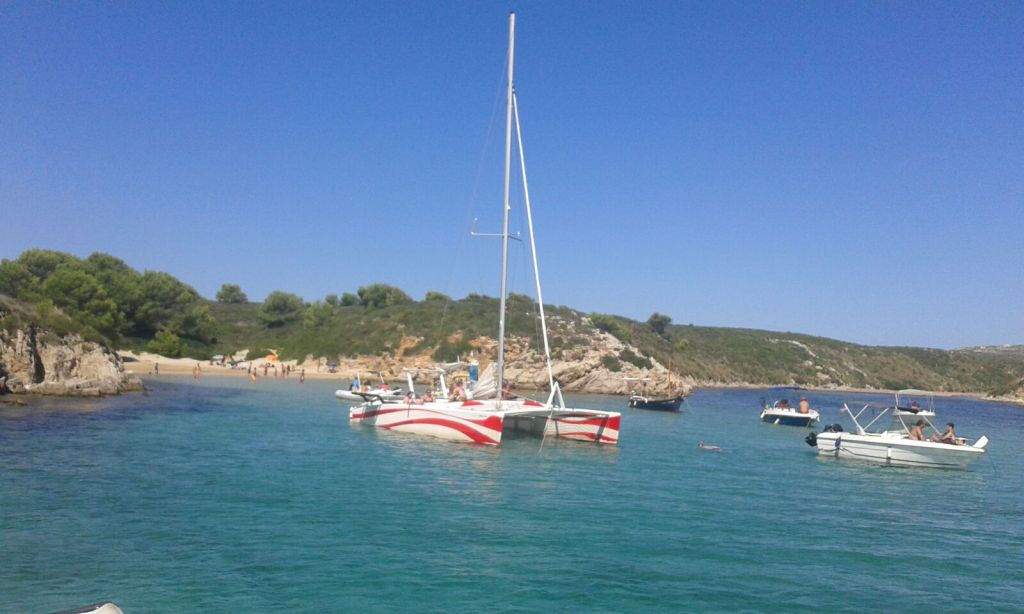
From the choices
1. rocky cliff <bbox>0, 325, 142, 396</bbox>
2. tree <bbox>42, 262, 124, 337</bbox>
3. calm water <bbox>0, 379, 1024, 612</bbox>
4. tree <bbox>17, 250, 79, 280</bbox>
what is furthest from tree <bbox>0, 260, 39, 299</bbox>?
calm water <bbox>0, 379, 1024, 612</bbox>

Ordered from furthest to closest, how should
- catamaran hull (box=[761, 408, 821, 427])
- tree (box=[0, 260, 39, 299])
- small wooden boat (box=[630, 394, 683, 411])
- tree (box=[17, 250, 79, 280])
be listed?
tree (box=[17, 250, 79, 280]), tree (box=[0, 260, 39, 299]), small wooden boat (box=[630, 394, 683, 411]), catamaran hull (box=[761, 408, 821, 427])

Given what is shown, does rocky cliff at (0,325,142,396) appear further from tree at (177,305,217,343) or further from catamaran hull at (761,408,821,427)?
tree at (177,305,217,343)

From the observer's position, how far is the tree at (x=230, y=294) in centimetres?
12512

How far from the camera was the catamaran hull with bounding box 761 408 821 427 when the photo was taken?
49.0 metres

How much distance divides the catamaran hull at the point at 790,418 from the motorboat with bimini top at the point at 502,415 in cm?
2333

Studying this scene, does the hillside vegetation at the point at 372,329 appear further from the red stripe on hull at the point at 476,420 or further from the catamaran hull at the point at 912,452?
the catamaran hull at the point at 912,452

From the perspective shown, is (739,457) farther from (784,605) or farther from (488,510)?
(784,605)

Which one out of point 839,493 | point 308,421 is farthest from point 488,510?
point 308,421

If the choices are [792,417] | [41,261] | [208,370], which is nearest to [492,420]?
[792,417]

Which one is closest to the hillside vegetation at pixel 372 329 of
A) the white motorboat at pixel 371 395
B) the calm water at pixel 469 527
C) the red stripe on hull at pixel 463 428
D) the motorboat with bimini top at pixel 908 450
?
the white motorboat at pixel 371 395

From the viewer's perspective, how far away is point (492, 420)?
27.8 m

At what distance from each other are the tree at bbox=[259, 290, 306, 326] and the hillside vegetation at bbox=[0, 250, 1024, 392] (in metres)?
0.15

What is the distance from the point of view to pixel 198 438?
27641 millimetres

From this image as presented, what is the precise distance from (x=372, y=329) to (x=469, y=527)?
74.5 m
